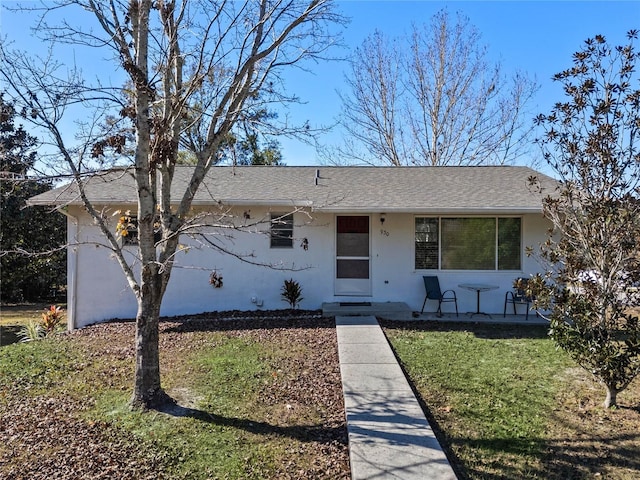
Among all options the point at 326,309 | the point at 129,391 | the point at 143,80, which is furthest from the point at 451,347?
the point at 143,80

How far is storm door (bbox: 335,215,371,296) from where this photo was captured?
397 inches

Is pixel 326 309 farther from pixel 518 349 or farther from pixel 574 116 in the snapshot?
pixel 574 116

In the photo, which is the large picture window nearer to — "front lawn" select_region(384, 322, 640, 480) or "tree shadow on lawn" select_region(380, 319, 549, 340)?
"tree shadow on lawn" select_region(380, 319, 549, 340)

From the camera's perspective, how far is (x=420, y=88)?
20.7 metres

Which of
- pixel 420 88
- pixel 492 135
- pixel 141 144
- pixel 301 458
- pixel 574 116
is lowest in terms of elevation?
pixel 301 458

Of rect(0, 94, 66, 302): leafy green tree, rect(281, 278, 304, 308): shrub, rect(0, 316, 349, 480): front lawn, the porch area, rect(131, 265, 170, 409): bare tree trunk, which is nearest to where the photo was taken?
rect(0, 316, 349, 480): front lawn

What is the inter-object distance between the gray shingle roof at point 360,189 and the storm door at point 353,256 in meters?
0.68

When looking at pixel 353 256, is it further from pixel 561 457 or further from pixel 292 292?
pixel 561 457

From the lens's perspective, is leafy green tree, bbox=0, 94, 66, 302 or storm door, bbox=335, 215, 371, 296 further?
leafy green tree, bbox=0, 94, 66, 302

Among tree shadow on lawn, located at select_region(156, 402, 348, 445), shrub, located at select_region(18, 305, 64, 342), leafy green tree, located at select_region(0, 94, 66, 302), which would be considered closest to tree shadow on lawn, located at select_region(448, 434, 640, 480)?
tree shadow on lawn, located at select_region(156, 402, 348, 445)

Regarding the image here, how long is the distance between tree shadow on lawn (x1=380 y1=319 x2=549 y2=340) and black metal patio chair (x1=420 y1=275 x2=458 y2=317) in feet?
2.11

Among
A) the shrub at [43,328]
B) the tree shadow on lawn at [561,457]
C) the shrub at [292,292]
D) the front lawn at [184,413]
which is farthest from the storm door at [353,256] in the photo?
the shrub at [43,328]

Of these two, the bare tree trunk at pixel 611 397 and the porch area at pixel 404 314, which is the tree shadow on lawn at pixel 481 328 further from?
the bare tree trunk at pixel 611 397

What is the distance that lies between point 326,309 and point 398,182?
406 centimetres
